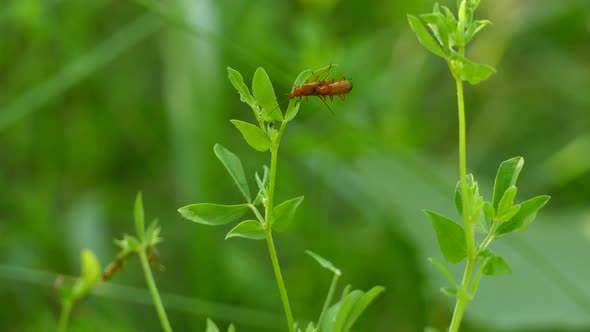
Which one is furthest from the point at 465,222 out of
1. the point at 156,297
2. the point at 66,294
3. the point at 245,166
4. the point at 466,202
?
the point at 245,166

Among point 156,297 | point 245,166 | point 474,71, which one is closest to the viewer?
point 474,71

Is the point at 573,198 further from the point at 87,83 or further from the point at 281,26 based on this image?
the point at 87,83

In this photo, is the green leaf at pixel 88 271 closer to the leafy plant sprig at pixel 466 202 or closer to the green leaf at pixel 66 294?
the green leaf at pixel 66 294

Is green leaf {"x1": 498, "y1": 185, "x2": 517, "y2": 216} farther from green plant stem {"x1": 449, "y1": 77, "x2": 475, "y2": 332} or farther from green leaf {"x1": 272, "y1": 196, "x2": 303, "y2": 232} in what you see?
green leaf {"x1": 272, "y1": 196, "x2": 303, "y2": 232}

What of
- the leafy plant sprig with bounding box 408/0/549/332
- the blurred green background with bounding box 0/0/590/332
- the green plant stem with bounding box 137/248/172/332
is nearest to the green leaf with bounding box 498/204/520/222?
the leafy plant sprig with bounding box 408/0/549/332

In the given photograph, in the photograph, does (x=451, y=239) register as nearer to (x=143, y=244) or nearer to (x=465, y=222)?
(x=465, y=222)

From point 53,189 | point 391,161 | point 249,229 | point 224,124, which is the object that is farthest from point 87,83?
point 249,229
